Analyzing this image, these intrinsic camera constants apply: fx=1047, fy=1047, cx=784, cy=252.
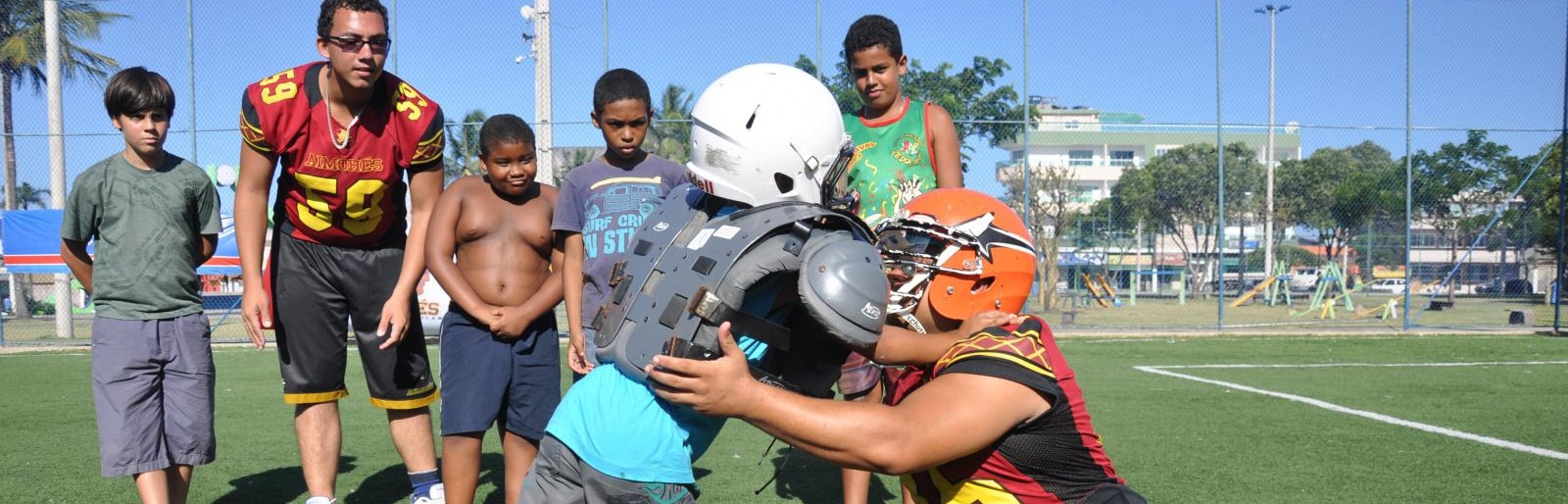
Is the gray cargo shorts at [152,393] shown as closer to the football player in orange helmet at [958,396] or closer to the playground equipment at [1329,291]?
the football player in orange helmet at [958,396]

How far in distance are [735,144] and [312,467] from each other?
2786 millimetres

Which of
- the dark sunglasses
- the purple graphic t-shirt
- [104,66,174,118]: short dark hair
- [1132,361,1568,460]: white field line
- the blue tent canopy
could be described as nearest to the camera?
the dark sunglasses

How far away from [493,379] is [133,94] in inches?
71.5

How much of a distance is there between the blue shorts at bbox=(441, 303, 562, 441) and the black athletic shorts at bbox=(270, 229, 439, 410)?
0.17 m

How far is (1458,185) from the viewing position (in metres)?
20.5

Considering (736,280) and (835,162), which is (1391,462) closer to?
(835,162)

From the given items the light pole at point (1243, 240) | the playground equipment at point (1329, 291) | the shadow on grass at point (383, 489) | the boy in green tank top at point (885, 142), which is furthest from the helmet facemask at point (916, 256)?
the light pole at point (1243, 240)

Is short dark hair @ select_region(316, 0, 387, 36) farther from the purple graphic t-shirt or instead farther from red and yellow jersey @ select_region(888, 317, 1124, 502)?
red and yellow jersey @ select_region(888, 317, 1124, 502)

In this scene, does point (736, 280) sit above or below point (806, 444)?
above

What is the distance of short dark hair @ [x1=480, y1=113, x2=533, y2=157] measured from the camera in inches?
177

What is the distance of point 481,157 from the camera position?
462cm

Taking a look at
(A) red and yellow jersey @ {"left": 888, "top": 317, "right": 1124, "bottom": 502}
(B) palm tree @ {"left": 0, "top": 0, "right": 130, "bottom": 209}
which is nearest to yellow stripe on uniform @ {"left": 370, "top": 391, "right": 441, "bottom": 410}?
(A) red and yellow jersey @ {"left": 888, "top": 317, "right": 1124, "bottom": 502}

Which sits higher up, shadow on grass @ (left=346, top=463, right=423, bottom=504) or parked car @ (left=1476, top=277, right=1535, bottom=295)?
parked car @ (left=1476, top=277, right=1535, bottom=295)

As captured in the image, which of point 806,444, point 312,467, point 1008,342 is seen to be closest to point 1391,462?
point 1008,342
